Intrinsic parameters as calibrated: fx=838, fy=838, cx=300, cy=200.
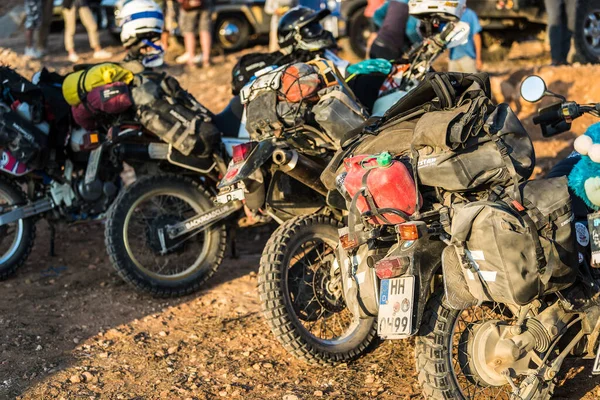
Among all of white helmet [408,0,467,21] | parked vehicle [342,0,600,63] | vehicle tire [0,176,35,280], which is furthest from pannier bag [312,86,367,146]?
parked vehicle [342,0,600,63]

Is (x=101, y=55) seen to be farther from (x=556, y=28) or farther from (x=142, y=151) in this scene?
(x=142, y=151)

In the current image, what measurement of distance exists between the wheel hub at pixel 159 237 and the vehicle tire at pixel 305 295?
4.60 ft

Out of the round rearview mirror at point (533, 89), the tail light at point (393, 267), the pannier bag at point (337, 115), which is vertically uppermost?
the round rearview mirror at point (533, 89)

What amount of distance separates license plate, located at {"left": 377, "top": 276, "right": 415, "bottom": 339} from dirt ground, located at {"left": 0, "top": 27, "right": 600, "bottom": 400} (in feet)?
2.36

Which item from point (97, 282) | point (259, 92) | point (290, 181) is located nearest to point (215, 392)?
point (290, 181)

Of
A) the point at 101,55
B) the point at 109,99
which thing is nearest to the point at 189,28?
the point at 101,55

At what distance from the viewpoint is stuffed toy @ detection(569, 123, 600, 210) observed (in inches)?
156

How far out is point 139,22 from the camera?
21.8ft

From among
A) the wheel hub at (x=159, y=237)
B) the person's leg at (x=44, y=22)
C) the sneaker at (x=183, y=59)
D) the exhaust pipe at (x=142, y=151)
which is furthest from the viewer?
the person's leg at (x=44, y=22)

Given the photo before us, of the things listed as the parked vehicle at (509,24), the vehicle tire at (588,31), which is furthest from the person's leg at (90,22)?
the vehicle tire at (588,31)

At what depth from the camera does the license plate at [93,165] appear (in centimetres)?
607

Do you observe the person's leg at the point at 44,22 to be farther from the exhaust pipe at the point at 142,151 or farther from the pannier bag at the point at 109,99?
the exhaust pipe at the point at 142,151

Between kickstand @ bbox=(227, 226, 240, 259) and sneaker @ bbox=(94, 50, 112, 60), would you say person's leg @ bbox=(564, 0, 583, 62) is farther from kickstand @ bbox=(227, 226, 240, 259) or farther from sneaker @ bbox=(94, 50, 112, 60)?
sneaker @ bbox=(94, 50, 112, 60)

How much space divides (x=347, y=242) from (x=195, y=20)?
30.8 feet
